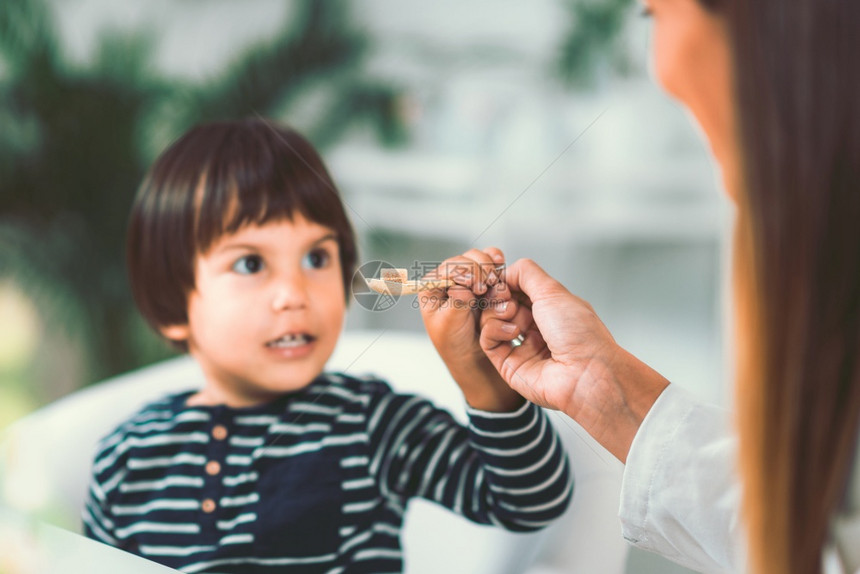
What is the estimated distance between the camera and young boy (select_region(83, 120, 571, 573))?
1.46 feet

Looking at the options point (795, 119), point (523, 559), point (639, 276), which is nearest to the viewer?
point (795, 119)

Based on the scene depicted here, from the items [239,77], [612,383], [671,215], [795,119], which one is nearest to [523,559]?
[612,383]

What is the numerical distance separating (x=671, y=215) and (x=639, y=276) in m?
0.15

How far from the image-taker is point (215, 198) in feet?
1.52

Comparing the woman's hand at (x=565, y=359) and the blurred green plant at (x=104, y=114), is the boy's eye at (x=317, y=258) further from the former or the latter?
the blurred green plant at (x=104, y=114)

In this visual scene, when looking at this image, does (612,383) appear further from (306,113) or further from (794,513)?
(306,113)

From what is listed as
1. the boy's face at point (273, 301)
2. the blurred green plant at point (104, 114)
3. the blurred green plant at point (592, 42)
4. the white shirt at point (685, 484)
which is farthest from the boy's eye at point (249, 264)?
the blurred green plant at point (592, 42)

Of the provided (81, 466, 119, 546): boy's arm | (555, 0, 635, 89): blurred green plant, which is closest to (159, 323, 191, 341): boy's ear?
(81, 466, 119, 546): boy's arm

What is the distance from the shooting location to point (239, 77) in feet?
2.97

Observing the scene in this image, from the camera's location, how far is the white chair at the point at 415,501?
430 mm

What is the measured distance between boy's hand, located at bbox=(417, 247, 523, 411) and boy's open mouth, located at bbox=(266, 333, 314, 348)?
104 millimetres

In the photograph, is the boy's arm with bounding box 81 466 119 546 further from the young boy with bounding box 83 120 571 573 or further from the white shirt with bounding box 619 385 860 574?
the white shirt with bounding box 619 385 860 574

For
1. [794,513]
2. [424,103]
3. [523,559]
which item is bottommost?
[523,559]

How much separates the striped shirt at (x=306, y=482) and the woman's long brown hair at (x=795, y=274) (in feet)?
0.57
